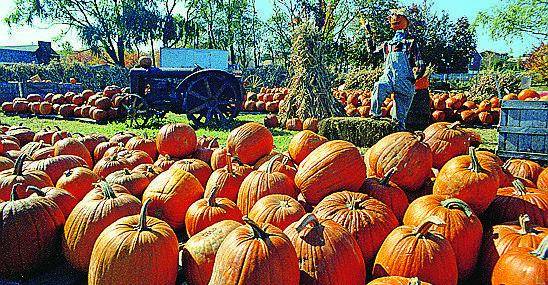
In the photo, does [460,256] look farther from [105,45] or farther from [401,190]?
[105,45]

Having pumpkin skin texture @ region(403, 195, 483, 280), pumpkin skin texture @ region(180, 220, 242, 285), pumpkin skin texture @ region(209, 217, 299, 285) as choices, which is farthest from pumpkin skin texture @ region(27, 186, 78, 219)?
pumpkin skin texture @ region(403, 195, 483, 280)

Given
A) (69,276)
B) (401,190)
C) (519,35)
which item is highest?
(519,35)

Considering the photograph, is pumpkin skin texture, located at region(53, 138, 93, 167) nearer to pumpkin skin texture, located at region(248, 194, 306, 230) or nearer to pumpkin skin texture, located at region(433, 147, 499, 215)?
pumpkin skin texture, located at region(248, 194, 306, 230)

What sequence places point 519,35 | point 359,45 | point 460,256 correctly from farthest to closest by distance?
point 359,45
point 519,35
point 460,256

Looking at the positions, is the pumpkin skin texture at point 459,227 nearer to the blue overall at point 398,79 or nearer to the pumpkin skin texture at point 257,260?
the pumpkin skin texture at point 257,260

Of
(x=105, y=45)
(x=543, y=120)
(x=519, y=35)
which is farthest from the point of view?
(x=105, y=45)

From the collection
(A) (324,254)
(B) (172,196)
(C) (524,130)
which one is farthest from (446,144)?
(C) (524,130)

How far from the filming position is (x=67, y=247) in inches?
103

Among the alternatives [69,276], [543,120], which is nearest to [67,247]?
[69,276]

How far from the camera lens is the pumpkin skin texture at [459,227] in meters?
2.34

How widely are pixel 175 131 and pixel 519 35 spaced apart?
18.5m

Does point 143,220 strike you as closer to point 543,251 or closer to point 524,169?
point 543,251

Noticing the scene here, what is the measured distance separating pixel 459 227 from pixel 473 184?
1.37ft

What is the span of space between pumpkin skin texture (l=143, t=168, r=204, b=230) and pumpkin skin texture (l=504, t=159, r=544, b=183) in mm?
2645
